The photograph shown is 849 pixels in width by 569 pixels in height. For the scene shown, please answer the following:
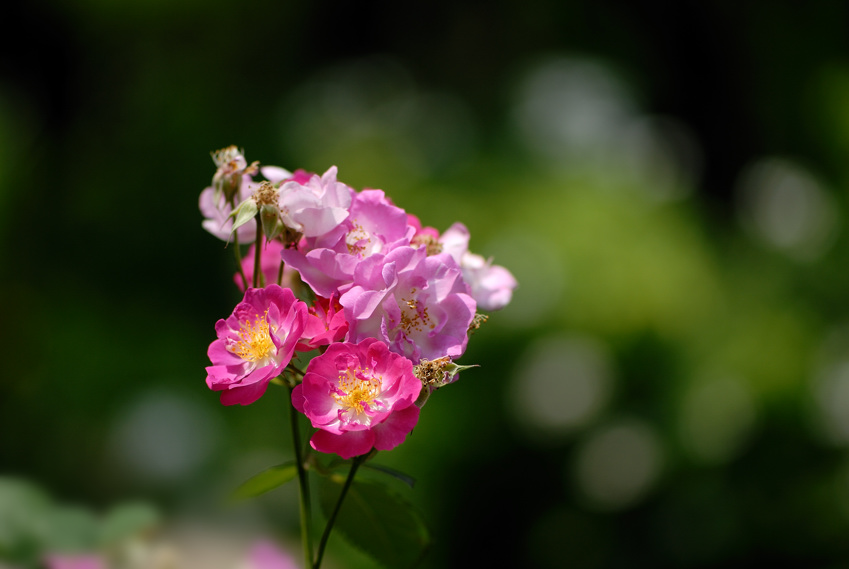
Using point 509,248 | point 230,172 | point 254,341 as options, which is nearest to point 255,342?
point 254,341

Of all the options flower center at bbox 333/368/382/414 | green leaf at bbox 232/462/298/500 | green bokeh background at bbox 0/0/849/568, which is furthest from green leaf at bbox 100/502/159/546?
green bokeh background at bbox 0/0/849/568

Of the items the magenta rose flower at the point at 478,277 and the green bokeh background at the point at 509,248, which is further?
the green bokeh background at the point at 509,248

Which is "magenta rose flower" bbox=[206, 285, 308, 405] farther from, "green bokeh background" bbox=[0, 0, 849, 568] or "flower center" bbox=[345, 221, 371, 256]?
"green bokeh background" bbox=[0, 0, 849, 568]

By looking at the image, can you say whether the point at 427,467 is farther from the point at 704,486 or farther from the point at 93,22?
the point at 93,22

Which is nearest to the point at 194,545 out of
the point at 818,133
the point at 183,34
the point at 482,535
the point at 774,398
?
the point at 482,535

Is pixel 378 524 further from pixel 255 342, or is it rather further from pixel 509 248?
pixel 509 248

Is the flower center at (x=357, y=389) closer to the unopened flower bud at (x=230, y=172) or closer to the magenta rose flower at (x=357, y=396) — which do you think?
the magenta rose flower at (x=357, y=396)

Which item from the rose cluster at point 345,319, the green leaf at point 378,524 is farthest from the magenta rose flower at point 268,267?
the green leaf at point 378,524
